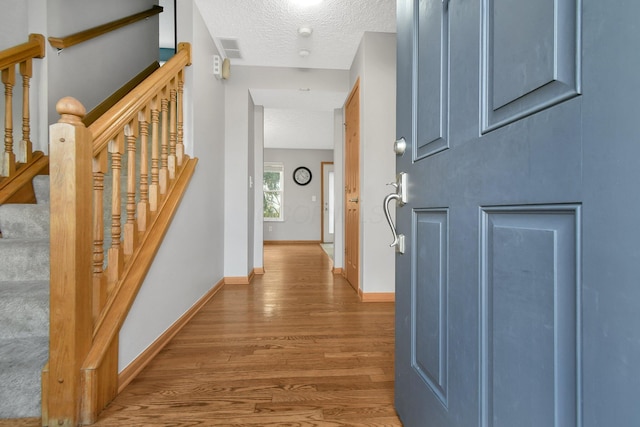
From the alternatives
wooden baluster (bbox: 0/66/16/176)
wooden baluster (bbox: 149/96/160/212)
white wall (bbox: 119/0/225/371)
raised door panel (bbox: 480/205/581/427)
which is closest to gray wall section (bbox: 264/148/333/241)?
white wall (bbox: 119/0/225/371)

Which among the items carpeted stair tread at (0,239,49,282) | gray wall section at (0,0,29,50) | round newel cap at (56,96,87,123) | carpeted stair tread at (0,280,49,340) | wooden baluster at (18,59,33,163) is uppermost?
gray wall section at (0,0,29,50)

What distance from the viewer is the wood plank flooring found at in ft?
3.46

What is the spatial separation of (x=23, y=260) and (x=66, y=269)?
2.20ft

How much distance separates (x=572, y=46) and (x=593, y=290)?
1.13ft

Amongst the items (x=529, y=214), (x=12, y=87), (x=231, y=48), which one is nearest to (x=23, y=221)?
(x=12, y=87)

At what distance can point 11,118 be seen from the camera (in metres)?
1.68

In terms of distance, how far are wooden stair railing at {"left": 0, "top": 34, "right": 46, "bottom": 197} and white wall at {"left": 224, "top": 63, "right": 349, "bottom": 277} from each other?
1.43m

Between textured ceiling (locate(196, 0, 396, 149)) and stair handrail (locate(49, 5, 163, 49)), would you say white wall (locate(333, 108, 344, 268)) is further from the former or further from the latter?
stair handrail (locate(49, 5, 163, 49))

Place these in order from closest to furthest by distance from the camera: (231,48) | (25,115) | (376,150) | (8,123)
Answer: (8,123), (25,115), (376,150), (231,48)

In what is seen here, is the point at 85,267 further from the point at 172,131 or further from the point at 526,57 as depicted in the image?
the point at 526,57

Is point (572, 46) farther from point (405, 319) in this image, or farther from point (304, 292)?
point (304, 292)

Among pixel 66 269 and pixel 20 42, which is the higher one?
pixel 20 42

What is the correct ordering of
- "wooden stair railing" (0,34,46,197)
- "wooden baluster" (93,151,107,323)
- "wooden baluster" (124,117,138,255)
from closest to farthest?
"wooden baluster" (93,151,107,323) → "wooden baluster" (124,117,138,255) → "wooden stair railing" (0,34,46,197)

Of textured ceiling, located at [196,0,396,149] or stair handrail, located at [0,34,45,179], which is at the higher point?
textured ceiling, located at [196,0,396,149]
